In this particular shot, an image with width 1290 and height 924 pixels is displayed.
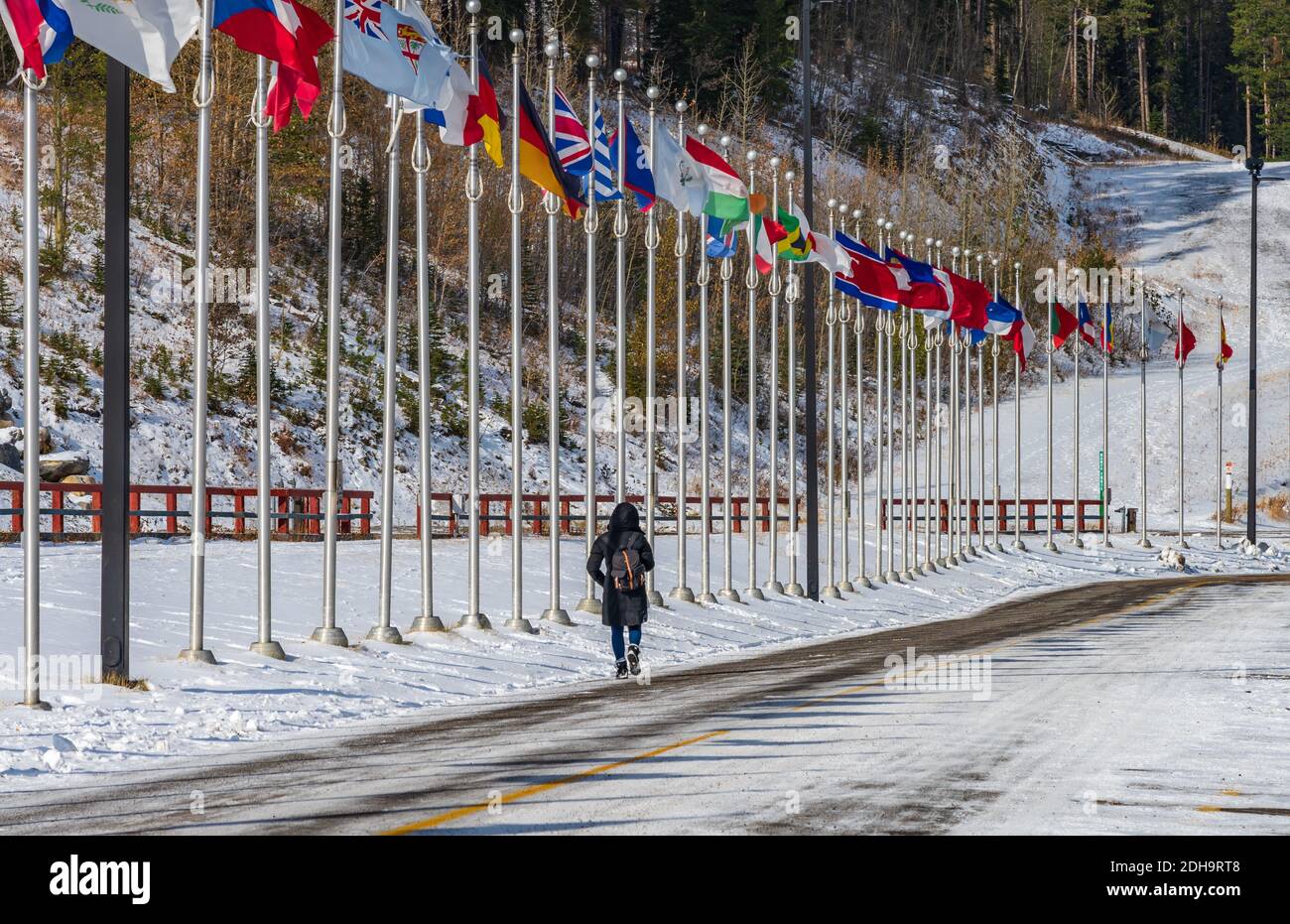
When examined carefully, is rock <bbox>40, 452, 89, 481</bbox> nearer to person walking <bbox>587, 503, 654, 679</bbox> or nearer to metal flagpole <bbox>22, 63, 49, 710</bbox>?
person walking <bbox>587, 503, 654, 679</bbox>

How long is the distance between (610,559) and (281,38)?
270 inches

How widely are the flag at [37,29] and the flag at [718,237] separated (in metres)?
16.7

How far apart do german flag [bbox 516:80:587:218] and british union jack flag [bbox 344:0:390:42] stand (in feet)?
10.3

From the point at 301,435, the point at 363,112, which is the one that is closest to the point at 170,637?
the point at 301,435

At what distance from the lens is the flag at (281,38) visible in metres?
18.7

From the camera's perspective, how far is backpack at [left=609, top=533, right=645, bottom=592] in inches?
774

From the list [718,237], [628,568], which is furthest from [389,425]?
[718,237]

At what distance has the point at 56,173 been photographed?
59625 millimetres

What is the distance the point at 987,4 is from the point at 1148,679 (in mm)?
143851

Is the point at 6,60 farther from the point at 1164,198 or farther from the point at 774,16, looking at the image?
the point at 1164,198

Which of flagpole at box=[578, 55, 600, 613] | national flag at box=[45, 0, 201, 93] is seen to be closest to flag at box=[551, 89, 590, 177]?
flagpole at box=[578, 55, 600, 613]

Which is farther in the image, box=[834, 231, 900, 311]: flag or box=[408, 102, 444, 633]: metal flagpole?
box=[834, 231, 900, 311]: flag

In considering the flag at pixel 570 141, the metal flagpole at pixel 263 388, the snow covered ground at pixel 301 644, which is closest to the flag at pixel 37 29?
the metal flagpole at pixel 263 388

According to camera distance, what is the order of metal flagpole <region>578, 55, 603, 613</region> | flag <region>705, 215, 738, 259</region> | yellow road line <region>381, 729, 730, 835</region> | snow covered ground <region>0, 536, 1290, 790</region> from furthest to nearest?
flag <region>705, 215, 738, 259</region>
metal flagpole <region>578, 55, 603, 613</region>
snow covered ground <region>0, 536, 1290, 790</region>
yellow road line <region>381, 729, 730, 835</region>
